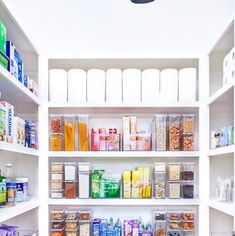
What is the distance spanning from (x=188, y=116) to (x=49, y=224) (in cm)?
128

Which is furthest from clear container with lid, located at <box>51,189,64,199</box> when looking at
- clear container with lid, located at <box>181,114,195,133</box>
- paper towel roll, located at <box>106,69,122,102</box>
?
clear container with lid, located at <box>181,114,195,133</box>

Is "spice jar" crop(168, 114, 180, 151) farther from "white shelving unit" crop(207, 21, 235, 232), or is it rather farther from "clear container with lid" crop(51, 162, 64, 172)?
"clear container with lid" crop(51, 162, 64, 172)

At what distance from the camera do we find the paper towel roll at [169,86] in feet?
8.77

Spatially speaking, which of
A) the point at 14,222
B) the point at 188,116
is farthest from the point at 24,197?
the point at 188,116

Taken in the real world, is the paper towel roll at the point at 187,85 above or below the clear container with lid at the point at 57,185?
above

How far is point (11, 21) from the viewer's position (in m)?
1.98

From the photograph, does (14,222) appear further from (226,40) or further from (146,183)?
(226,40)

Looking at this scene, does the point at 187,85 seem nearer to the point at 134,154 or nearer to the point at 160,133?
the point at 160,133

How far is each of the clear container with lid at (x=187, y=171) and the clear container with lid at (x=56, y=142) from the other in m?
0.89

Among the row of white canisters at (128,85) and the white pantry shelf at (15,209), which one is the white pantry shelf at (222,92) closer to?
the row of white canisters at (128,85)

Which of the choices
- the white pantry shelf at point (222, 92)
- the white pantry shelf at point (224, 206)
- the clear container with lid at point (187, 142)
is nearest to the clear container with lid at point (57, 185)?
the clear container with lid at point (187, 142)

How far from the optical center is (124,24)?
10.3ft

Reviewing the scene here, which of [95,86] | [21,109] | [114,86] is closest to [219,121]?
[114,86]

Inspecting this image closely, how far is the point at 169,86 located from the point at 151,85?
13 cm
